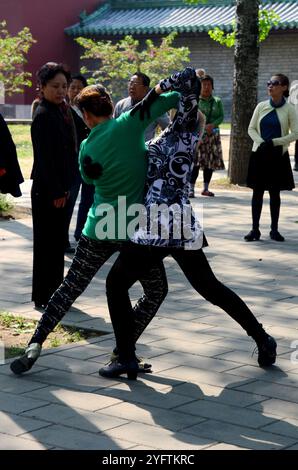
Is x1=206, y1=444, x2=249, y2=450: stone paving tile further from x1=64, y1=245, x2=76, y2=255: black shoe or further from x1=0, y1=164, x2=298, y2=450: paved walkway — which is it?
x1=64, y1=245, x2=76, y2=255: black shoe

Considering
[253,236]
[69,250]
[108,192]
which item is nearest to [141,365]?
[108,192]

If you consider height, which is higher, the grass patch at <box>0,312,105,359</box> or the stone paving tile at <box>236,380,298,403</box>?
the stone paving tile at <box>236,380,298,403</box>

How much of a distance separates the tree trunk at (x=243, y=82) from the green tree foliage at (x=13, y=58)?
16.3 meters

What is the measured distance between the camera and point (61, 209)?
24.7ft

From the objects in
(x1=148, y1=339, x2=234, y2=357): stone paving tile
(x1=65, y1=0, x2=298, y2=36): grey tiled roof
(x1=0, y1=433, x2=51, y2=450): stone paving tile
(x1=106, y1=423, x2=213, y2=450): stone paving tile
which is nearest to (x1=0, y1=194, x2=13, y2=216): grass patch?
(x1=148, y1=339, x2=234, y2=357): stone paving tile

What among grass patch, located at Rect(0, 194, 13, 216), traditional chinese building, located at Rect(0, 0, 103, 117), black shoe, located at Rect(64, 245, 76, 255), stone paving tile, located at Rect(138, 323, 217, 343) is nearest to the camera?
stone paving tile, located at Rect(138, 323, 217, 343)

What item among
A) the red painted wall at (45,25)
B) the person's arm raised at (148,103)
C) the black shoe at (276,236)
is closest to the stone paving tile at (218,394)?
the person's arm raised at (148,103)

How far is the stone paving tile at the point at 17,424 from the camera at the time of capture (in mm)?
4915

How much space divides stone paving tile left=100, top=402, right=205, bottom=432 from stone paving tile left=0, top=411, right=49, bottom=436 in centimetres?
40

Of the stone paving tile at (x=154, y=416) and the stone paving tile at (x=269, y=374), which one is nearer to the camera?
the stone paving tile at (x=154, y=416)

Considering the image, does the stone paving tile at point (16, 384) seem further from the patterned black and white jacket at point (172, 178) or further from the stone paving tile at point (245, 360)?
the stone paving tile at point (245, 360)

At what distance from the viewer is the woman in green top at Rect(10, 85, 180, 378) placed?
5.64m
